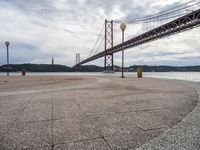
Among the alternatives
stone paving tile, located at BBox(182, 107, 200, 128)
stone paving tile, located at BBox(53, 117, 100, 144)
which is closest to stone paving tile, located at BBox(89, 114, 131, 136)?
stone paving tile, located at BBox(53, 117, 100, 144)

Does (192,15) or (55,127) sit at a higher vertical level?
(192,15)

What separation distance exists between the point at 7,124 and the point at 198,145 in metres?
2.77

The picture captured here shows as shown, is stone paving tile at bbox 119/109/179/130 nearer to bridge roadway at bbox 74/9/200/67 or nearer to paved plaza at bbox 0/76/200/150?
paved plaza at bbox 0/76/200/150

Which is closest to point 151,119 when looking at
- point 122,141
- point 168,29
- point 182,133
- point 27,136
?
point 182,133

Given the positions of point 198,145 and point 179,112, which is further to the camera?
point 179,112

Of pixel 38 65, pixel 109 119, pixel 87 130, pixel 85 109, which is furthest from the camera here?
pixel 38 65

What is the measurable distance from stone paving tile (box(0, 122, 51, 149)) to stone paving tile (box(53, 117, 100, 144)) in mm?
119

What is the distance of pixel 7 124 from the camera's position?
8.47 feet

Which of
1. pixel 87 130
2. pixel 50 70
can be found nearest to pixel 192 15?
pixel 87 130

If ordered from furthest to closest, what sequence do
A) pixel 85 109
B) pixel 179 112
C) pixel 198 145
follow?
pixel 85 109 < pixel 179 112 < pixel 198 145

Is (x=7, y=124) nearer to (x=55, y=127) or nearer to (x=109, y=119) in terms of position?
(x=55, y=127)

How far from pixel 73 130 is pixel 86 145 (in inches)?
19.3

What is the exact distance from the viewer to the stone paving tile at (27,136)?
6.24ft

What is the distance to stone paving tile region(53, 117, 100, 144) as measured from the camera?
2.06 metres
